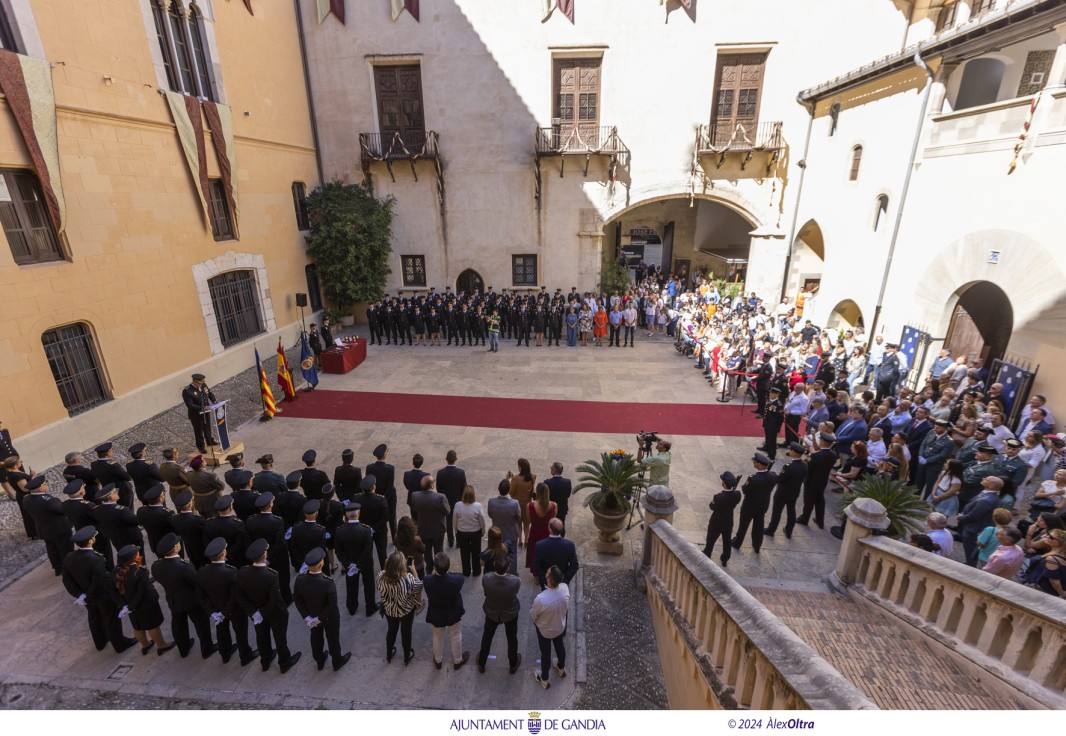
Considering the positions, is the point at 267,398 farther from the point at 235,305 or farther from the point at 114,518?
the point at 114,518

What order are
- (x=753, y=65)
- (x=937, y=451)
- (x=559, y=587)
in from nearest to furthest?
(x=559, y=587), (x=937, y=451), (x=753, y=65)

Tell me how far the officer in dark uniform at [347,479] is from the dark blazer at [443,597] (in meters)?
2.66

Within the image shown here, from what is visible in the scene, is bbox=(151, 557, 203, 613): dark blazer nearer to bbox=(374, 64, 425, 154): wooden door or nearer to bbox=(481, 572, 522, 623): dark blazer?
bbox=(481, 572, 522, 623): dark blazer

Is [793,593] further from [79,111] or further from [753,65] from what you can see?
[753,65]

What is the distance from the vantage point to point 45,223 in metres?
9.54

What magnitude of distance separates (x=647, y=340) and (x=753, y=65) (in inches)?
398

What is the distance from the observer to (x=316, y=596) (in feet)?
16.6

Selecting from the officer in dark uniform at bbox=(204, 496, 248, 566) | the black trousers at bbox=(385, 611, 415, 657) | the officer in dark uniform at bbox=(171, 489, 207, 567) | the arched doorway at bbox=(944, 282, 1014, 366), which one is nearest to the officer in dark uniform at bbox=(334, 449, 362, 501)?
the officer in dark uniform at bbox=(204, 496, 248, 566)

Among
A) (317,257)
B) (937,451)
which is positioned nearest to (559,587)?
(937,451)

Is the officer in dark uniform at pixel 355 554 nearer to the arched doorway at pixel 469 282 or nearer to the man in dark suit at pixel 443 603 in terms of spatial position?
the man in dark suit at pixel 443 603

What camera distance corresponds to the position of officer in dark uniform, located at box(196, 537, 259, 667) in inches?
203

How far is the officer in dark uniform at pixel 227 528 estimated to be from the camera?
582 cm

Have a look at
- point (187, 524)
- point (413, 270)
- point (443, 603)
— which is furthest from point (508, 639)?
point (413, 270)

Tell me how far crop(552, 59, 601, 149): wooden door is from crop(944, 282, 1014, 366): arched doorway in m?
12.2
